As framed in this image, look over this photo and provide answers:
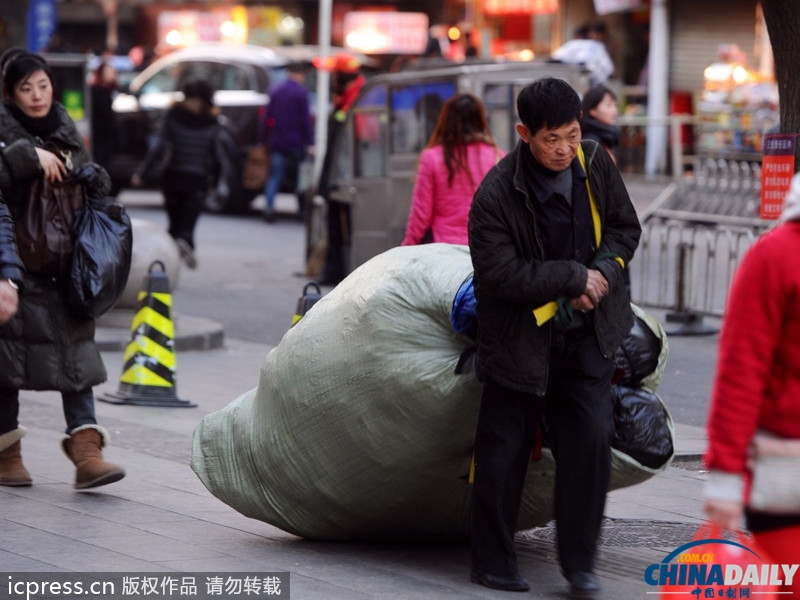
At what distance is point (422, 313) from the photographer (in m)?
5.25

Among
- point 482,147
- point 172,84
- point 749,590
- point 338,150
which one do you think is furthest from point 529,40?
point 749,590

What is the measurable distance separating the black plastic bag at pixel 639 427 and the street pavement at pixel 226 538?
0.44 meters

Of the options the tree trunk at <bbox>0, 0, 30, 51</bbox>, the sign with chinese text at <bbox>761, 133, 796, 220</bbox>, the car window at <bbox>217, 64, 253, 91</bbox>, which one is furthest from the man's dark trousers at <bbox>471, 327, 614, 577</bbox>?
the car window at <bbox>217, 64, 253, 91</bbox>

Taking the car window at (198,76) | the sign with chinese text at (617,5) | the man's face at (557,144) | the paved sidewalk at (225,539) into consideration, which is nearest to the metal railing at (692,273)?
the paved sidewalk at (225,539)

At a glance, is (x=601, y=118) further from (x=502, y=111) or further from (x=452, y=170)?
(x=502, y=111)

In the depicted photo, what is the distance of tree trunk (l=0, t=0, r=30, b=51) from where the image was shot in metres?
12.2

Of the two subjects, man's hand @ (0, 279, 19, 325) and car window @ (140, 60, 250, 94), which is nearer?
man's hand @ (0, 279, 19, 325)

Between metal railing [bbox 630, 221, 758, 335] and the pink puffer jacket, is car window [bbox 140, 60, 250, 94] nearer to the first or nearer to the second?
metal railing [bbox 630, 221, 758, 335]

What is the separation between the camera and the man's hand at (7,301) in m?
5.43

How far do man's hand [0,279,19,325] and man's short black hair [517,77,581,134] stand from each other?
194cm

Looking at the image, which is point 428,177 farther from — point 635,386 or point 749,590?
point 749,590

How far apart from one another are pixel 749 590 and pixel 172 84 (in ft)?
65.0

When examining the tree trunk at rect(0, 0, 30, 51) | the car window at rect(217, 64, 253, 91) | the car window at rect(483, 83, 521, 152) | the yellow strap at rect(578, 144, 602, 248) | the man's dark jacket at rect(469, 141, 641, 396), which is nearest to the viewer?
the man's dark jacket at rect(469, 141, 641, 396)

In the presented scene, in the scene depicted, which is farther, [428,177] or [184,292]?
[184,292]
